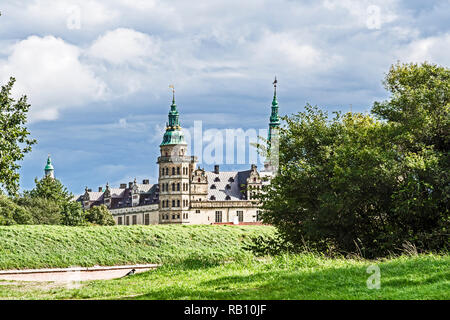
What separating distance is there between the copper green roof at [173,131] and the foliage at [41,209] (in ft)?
132

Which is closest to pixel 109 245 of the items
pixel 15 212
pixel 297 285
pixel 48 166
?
pixel 297 285

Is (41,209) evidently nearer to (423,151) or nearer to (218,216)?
(218,216)

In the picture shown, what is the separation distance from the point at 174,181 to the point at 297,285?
88285 mm

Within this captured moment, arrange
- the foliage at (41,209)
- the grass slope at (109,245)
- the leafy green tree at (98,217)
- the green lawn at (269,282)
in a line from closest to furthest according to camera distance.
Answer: the green lawn at (269,282)
the grass slope at (109,245)
the foliage at (41,209)
the leafy green tree at (98,217)

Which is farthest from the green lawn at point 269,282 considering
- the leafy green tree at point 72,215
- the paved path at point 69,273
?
the leafy green tree at point 72,215

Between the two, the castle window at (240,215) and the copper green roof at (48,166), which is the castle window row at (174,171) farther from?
the copper green roof at (48,166)

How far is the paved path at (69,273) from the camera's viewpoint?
2399 cm

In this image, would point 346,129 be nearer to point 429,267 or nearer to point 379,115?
point 379,115

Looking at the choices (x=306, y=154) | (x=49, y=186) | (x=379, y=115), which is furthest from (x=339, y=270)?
(x=49, y=186)

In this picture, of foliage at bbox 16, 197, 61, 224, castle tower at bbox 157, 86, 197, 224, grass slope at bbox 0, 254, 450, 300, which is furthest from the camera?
castle tower at bbox 157, 86, 197, 224

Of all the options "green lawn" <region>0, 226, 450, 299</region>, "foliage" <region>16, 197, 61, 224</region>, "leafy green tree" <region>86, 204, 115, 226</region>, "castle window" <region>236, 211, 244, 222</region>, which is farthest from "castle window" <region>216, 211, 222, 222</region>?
"green lawn" <region>0, 226, 450, 299</region>

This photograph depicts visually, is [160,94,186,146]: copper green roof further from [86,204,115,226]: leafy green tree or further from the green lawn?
the green lawn

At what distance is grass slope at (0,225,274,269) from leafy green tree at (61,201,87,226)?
3605 centimetres

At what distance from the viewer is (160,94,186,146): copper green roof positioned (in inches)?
3971
